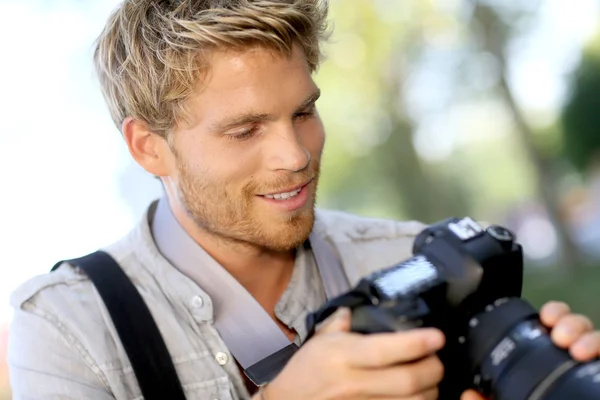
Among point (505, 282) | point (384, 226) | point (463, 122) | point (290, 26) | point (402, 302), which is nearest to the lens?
point (402, 302)

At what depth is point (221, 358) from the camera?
1380 mm

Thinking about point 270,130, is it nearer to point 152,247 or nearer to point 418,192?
point 152,247

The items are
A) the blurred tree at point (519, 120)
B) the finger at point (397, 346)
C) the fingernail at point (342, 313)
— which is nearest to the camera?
the finger at point (397, 346)

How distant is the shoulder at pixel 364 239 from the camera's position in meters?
1.64

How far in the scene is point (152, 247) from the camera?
1.50m

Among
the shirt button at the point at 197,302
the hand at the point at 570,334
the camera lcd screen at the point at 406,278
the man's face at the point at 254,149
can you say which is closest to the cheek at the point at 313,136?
the man's face at the point at 254,149

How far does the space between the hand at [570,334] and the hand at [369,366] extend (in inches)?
3.6

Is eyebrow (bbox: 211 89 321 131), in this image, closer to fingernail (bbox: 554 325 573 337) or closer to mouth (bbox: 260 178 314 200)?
mouth (bbox: 260 178 314 200)

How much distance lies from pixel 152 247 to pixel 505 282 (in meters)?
0.75

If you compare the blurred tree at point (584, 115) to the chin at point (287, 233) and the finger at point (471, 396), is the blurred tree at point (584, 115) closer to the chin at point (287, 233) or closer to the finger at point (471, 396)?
the chin at point (287, 233)

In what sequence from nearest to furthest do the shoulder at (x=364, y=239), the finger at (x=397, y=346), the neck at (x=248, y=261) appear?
the finger at (x=397, y=346) < the neck at (x=248, y=261) < the shoulder at (x=364, y=239)

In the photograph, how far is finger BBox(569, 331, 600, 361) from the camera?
3.01 ft

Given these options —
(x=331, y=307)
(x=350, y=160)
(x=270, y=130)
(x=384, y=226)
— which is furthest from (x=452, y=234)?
(x=350, y=160)

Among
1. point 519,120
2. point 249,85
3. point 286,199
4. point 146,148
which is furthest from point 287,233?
point 519,120
